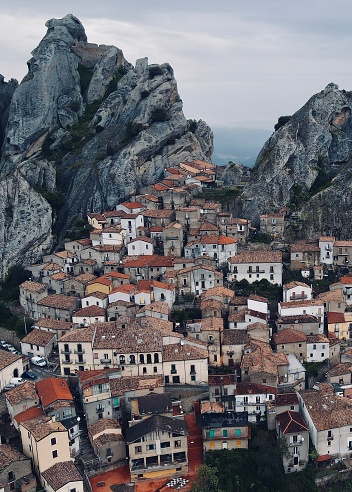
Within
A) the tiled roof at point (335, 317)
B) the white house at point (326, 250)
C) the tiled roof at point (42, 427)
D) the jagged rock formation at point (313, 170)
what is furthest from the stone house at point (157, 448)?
the jagged rock formation at point (313, 170)

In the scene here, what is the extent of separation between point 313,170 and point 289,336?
97.3ft

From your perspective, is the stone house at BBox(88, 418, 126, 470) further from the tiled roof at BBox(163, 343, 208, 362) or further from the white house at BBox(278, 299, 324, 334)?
the white house at BBox(278, 299, 324, 334)

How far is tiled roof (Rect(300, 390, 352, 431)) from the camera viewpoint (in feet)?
131

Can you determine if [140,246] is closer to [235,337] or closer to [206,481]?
[235,337]

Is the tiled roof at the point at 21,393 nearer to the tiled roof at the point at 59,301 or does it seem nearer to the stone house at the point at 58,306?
the stone house at the point at 58,306

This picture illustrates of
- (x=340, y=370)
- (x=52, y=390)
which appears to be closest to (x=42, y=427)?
(x=52, y=390)

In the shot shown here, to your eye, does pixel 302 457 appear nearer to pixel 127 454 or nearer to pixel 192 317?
pixel 127 454

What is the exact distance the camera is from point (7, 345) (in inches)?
2158

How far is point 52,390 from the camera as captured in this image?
42.5 metres

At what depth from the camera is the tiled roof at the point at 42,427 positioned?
3781 centimetres

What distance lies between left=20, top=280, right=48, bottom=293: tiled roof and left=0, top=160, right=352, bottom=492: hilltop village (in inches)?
7.3

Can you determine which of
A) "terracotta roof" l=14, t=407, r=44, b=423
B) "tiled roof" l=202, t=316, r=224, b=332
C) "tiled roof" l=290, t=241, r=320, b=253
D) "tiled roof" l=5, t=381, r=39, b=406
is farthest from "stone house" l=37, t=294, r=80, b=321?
"tiled roof" l=290, t=241, r=320, b=253

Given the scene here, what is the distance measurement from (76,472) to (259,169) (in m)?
47.5

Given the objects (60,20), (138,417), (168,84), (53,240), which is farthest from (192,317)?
(60,20)
